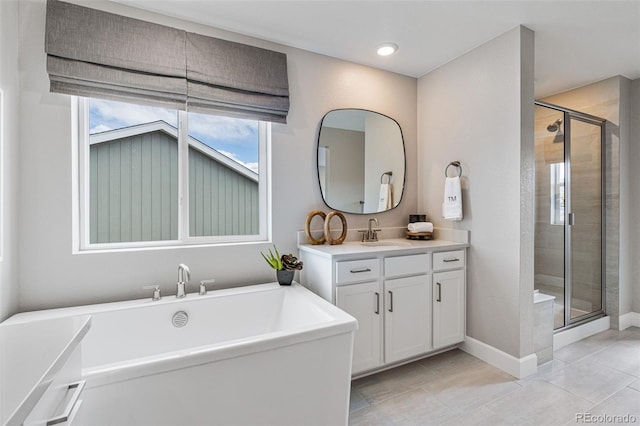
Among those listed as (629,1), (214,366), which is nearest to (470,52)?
(629,1)

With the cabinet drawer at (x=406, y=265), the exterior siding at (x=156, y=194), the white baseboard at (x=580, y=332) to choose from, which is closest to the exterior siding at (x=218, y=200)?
the exterior siding at (x=156, y=194)

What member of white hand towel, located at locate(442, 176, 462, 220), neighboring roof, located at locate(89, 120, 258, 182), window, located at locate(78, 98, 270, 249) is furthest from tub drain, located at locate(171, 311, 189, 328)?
white hand towel, located at locate(442, 176, 462, 220)

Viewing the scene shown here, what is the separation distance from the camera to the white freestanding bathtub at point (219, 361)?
1183 mm

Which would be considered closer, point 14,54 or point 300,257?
point 14,54

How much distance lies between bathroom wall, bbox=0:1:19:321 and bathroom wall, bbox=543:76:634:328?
187 inches

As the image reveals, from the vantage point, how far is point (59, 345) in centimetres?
88

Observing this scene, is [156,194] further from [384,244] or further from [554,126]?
[554,126]

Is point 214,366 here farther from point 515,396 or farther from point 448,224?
point 448,224

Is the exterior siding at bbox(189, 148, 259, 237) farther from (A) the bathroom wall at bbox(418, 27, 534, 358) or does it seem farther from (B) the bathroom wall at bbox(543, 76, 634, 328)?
(B) the bathroom wall at bbox(543, 76, 634, 328)

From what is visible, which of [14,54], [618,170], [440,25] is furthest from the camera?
[618,170]

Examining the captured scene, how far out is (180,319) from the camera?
1959 mm

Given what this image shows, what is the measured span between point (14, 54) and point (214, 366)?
1999mm

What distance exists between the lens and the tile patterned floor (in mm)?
1822

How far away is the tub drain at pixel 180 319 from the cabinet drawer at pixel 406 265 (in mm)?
1364
